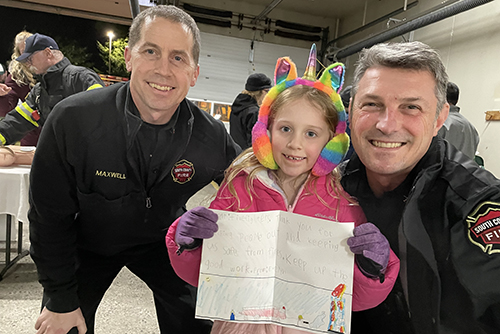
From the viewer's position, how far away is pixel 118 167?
1.62 m

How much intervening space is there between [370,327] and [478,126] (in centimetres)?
591

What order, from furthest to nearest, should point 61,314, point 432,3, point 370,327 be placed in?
point 432,3, point 61,314, point 370,327

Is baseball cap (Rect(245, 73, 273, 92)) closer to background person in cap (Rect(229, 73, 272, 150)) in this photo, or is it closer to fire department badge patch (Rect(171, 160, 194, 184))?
background person in cap (Rect(229, 73, 272, 150))

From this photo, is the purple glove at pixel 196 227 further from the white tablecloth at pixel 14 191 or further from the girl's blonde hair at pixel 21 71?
the girl's blonde hair at pixel 21 71

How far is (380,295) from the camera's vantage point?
3.73 ft

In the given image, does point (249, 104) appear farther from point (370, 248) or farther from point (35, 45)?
point (370, 248)

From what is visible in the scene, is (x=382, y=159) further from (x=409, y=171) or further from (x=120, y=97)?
(x=120, y=97)

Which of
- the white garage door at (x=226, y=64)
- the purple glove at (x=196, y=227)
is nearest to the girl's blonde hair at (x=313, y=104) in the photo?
the purple glove at (x=196, y=227)

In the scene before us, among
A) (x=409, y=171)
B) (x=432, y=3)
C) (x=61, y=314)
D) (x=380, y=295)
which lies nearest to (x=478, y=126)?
(x=432, y=3)

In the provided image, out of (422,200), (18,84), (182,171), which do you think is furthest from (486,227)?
(18,84)

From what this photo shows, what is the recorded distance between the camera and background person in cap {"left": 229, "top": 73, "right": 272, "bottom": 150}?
14.6ft

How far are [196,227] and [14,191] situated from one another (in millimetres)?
2513

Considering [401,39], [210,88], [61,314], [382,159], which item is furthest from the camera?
[210,88]

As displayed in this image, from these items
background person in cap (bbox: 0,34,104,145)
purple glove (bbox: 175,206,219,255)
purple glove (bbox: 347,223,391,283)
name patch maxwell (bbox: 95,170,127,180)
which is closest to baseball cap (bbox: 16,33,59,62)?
background person in cap (bbox: 0,34,104,145)
